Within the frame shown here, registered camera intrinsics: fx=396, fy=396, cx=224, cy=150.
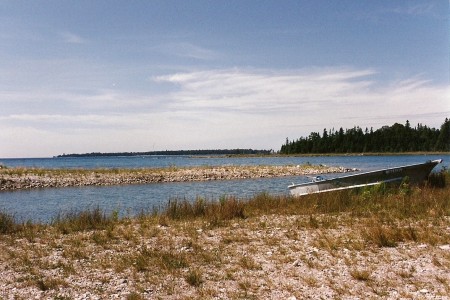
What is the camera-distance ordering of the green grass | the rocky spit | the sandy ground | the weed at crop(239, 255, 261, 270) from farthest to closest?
the rocky spit
the green grass
the weed at crop(239, 255, 261, 270)
the sandy ground

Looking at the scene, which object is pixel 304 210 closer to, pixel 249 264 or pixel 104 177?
pixel 249 264

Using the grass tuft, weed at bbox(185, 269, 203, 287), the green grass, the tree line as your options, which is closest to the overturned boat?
the green grass

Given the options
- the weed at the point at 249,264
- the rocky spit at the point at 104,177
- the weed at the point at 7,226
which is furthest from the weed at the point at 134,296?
the rocky spit at the point at 104,177

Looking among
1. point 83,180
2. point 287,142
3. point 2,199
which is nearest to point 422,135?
point 287,142

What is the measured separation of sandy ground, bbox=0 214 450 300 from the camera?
636 cm

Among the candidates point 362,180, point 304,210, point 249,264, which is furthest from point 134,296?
point 362,180

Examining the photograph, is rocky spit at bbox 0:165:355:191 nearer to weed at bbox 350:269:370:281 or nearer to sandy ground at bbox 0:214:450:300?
sandy ground at bbox 0:214:450:300

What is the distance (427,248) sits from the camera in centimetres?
838

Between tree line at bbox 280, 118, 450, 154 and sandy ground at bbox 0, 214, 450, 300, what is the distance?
5582 inches

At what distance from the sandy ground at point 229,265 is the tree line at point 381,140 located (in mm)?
141773

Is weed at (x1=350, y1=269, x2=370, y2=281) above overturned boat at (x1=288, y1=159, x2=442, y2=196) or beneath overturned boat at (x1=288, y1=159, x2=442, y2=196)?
beneath

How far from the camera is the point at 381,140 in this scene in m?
151

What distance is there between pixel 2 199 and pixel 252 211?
23023 mm

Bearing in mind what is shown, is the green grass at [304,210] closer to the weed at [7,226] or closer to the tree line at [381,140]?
the weed at [7,226]
